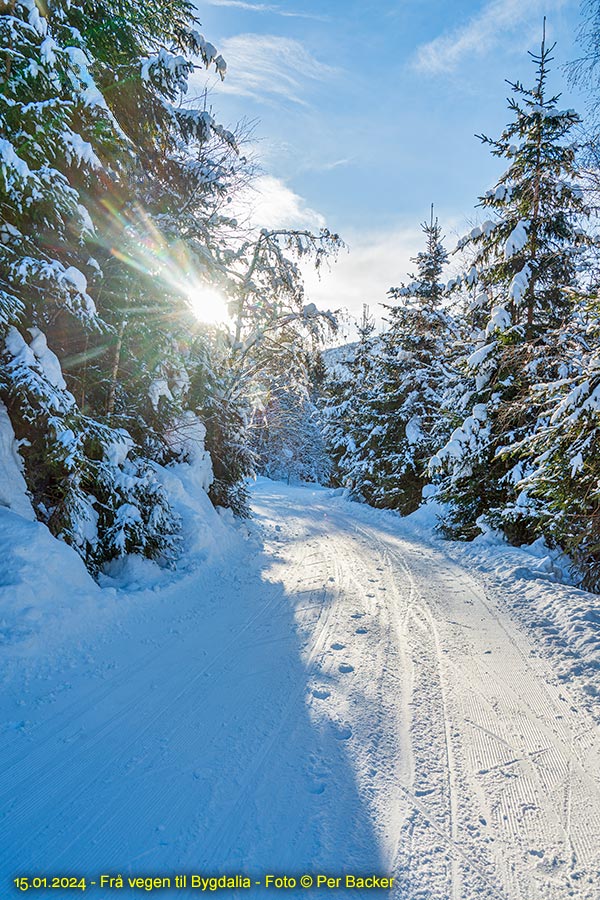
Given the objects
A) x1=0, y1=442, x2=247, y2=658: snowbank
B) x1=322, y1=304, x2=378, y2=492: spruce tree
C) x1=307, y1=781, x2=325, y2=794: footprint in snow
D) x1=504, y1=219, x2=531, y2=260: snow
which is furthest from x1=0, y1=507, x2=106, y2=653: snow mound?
x1=322, y1=304, x2=378, y2=492: spruce tree

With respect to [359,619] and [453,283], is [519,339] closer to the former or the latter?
[453,283]

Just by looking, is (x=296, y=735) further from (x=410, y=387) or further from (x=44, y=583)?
(x=410, y=387)

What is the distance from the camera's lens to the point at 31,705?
11.0ft

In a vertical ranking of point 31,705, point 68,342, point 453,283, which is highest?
point 453,283

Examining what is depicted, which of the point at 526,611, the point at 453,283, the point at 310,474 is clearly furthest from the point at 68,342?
the point at 310,474

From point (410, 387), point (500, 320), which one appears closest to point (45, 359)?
point (500, 320)

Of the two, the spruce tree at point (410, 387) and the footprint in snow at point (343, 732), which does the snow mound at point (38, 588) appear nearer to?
the footprint in snow at point (343, 732)

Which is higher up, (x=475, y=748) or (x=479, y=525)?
(x=479, y=525)

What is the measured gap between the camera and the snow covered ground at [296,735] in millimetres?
2275

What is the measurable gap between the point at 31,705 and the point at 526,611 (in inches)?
219

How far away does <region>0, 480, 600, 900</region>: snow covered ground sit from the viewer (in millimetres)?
2275

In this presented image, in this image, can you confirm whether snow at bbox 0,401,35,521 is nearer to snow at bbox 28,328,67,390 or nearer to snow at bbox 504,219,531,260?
snow at bbox 28,328,67,390

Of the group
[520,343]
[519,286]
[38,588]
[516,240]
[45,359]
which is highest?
[516,240]

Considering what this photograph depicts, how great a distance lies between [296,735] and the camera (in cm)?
320
